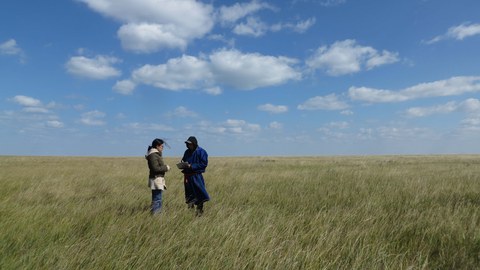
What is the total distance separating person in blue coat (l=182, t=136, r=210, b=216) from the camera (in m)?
7.84

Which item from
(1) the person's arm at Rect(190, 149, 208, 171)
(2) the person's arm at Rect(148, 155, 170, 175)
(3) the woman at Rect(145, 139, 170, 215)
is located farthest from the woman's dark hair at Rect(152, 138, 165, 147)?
(1) the person's arm at Rect(190, 149, 208, 171)

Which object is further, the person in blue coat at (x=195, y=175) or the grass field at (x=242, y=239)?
the person in blue coat at (x=195, y=175)

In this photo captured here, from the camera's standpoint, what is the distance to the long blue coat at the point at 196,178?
25.7ft

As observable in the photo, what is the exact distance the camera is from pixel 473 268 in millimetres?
4184

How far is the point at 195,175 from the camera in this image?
8023mm

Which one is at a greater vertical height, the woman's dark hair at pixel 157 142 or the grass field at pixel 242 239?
the woman's dark hair at pixel 157 142

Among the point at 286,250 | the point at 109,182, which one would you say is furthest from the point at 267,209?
the point at 109,182

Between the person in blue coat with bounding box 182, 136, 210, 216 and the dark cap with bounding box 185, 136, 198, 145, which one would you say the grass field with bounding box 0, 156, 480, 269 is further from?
the dark cap with bounding box 185, 136, 198, 145

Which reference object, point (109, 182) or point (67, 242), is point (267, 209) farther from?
point (109, 182)

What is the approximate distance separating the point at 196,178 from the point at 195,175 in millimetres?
66

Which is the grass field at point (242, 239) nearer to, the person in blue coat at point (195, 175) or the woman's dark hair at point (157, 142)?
the person in blue coat at point (195, 175)

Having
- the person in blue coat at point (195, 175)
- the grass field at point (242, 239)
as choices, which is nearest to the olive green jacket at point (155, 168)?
the person in blue coat at point (195, 175)

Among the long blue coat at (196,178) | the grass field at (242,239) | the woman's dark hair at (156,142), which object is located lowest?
the grass field at (242,239)

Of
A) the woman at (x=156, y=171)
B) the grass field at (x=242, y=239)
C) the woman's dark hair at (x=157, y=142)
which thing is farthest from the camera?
the woman's dark hair at (x=157, y=142)
